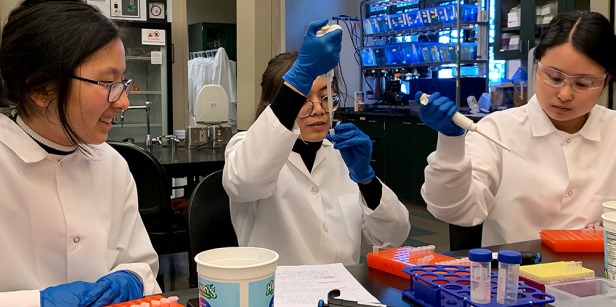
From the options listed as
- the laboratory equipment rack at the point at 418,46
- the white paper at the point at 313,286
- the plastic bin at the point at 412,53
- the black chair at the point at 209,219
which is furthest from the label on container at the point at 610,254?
the plastic bin at the point at 412,53

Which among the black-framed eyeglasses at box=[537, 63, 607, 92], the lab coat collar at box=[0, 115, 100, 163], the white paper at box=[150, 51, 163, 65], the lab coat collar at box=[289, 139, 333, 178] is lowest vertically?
the lab coat collar at box=[289, 139, 333, 178]

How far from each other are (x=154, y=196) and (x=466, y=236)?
1524mm

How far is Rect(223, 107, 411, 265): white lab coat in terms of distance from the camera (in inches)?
58.9

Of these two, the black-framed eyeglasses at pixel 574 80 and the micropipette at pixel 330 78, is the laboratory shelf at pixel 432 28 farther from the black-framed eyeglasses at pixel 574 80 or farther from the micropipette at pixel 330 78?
the micropipette at pixel 330 78

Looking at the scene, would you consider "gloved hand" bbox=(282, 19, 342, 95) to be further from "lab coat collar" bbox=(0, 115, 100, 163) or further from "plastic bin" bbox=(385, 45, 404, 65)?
"plastic bin" bbox=(385, 45, 404, 65)

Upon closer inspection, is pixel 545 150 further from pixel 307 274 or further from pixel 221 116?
pixel 221 116

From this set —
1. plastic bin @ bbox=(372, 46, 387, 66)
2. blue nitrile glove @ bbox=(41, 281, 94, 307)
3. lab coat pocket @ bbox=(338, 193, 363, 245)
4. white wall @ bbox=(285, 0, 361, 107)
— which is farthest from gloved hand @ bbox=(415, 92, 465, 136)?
white wall @ bbox=(285, 0, 361, 107)

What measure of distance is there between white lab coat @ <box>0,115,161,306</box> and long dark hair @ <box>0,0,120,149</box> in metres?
0.08

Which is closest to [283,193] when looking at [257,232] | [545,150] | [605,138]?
[257,232]

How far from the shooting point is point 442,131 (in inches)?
54.7

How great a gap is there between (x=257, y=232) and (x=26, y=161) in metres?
0.63

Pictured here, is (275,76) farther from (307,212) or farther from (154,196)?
(154,196)

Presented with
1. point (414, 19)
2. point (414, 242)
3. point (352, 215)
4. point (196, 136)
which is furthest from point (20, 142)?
point (414, 19)

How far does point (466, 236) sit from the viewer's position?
1.71m
